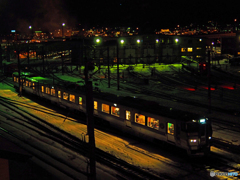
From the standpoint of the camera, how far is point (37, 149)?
12.3 metres

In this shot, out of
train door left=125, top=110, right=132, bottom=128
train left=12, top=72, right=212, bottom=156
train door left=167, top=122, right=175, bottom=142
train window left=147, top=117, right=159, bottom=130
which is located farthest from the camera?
train door left=125, top=110, right=132, bottom=128

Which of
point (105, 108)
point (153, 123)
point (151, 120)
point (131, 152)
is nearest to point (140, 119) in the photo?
point (151, 120)

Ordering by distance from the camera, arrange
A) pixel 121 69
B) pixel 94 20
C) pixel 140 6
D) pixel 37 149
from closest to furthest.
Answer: pixel 37 149
pixel 121 69
pixel 140 6
pixel 94 20

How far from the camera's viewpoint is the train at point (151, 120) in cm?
1088

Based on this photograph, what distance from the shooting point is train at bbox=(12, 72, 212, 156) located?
10.9 metres

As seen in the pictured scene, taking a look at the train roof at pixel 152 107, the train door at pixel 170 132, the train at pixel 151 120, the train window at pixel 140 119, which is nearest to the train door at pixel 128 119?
the train at pixel 151 120

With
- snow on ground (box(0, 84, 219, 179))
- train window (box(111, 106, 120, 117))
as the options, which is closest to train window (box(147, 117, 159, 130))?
snow on ground (box(0, 84, 219, 179))

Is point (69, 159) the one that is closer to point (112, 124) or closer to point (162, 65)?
point (112, 124)

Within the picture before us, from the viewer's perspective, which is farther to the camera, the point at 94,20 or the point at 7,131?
the point at 94,20

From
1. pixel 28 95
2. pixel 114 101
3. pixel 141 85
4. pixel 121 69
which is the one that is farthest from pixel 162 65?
pixel 114 101

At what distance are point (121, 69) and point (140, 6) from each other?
146ft

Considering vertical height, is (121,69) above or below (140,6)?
below

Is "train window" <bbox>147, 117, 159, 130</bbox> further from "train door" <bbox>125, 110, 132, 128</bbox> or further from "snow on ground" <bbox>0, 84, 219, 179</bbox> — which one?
"train door" <bbox>125, 110, 132, 128</bbox>

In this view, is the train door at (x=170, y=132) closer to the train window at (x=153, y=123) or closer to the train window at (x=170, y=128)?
the train window at (x=170, y=128)
